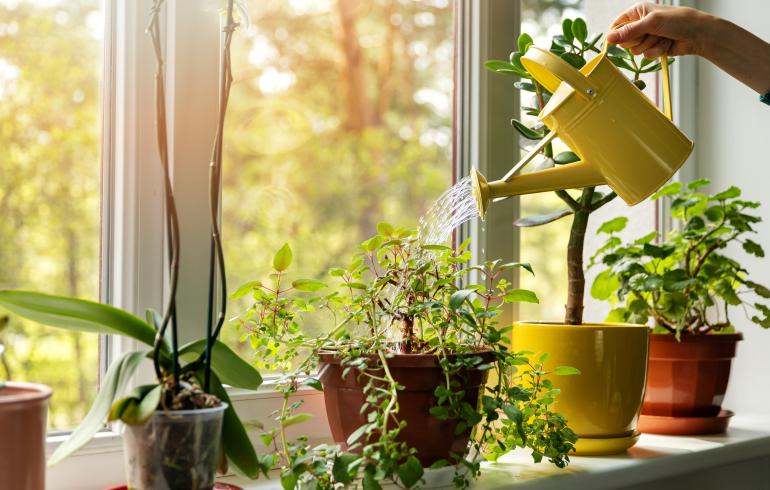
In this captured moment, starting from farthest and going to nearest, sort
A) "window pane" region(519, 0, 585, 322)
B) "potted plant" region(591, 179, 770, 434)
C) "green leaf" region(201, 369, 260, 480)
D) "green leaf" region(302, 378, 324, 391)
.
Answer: "window pane" region(519, 0, 585, 322) < "potted plant" region(591, 179, 770, 434) < "green leaf" region(302, 378, 324, 391) < "green leaf" region(201, 369, 260, 480)

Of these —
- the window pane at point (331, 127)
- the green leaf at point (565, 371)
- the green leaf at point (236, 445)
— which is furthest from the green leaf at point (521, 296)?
the green leaf at point (236, 445)

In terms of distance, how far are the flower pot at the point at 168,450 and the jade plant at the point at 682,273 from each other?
916 millimetres

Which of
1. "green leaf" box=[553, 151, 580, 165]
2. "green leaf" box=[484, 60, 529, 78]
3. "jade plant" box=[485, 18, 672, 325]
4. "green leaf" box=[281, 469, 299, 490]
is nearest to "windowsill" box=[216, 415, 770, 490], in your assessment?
"green leaf" box=[281, 469, 299, 490]

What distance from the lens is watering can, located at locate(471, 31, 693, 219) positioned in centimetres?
98

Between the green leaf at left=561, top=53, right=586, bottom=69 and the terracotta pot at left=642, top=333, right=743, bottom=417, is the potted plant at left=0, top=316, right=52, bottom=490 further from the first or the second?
the terracotta pot at left=642, top=333, right=743, bottom=417

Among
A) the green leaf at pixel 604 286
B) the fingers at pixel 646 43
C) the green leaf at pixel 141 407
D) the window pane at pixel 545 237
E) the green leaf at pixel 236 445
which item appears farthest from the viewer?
the window pane at pixel 545 237

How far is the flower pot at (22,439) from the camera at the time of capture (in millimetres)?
715

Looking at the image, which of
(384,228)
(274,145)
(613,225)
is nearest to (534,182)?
(384,228)

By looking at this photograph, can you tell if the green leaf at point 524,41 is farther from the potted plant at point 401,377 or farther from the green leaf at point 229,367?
the green leaf at point 229,367

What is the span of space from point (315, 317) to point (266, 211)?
0.59 ft

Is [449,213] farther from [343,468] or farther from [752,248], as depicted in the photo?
[752,248]

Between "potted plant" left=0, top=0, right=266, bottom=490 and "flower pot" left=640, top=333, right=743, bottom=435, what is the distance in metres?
0.86

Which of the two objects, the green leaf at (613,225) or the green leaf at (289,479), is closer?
the green leaf at (289,479)

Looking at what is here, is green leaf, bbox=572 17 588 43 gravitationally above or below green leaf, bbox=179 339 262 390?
above
